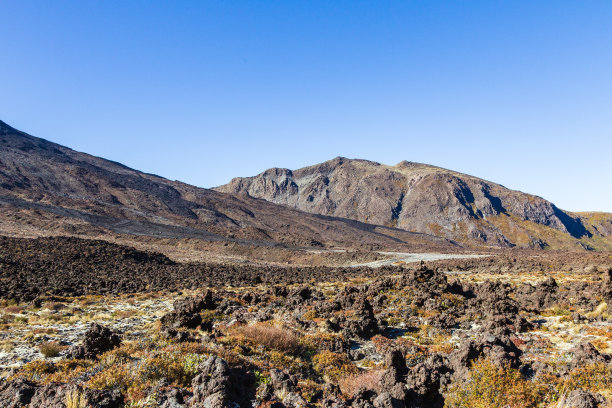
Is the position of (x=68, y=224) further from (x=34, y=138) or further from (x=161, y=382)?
(x=34, y=138)

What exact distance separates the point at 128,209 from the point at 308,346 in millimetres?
90669

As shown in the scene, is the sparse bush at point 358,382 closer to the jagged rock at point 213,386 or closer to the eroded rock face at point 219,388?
the eroded rock face at point 219,388

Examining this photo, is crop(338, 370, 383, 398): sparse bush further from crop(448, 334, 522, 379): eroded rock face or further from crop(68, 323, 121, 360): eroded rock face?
crop(68, 323, 121, 360): eroded rock face

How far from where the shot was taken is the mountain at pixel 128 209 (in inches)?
2662

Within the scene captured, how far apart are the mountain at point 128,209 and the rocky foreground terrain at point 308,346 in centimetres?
4712

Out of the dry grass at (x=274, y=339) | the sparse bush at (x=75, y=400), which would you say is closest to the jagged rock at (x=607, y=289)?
the dry grass at (x=274, y=339)

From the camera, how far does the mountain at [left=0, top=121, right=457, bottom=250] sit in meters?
67.6

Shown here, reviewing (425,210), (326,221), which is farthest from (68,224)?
(425,210)

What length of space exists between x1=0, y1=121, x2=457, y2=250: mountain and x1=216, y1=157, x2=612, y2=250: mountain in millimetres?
32963

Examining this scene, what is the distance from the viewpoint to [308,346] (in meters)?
11.2

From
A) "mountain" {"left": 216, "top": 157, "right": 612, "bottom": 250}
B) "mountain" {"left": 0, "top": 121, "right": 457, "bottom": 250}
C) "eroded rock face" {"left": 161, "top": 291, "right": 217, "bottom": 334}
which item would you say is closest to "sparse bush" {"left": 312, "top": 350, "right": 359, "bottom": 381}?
"eroded rock face" {"left": 161, "top": 291, "right": 217, "bottom": 334}

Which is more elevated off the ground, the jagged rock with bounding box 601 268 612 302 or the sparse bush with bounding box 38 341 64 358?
the jagged rock with bounding box 601 268 612 302

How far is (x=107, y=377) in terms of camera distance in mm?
6945

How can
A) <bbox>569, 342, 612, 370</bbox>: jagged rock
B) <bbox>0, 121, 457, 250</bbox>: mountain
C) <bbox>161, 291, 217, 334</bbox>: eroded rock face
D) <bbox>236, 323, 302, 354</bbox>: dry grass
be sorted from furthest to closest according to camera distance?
<bbox>0, 121, 457, 250</bbox>: mountain, <bbox>161, 291, 217, 334</bbox>: eroded rock face, <bbox>236, 323, 302, 354</bbox>: dry grass, <bbox>569, 342, 612, 370</bbox>: jagged rock
